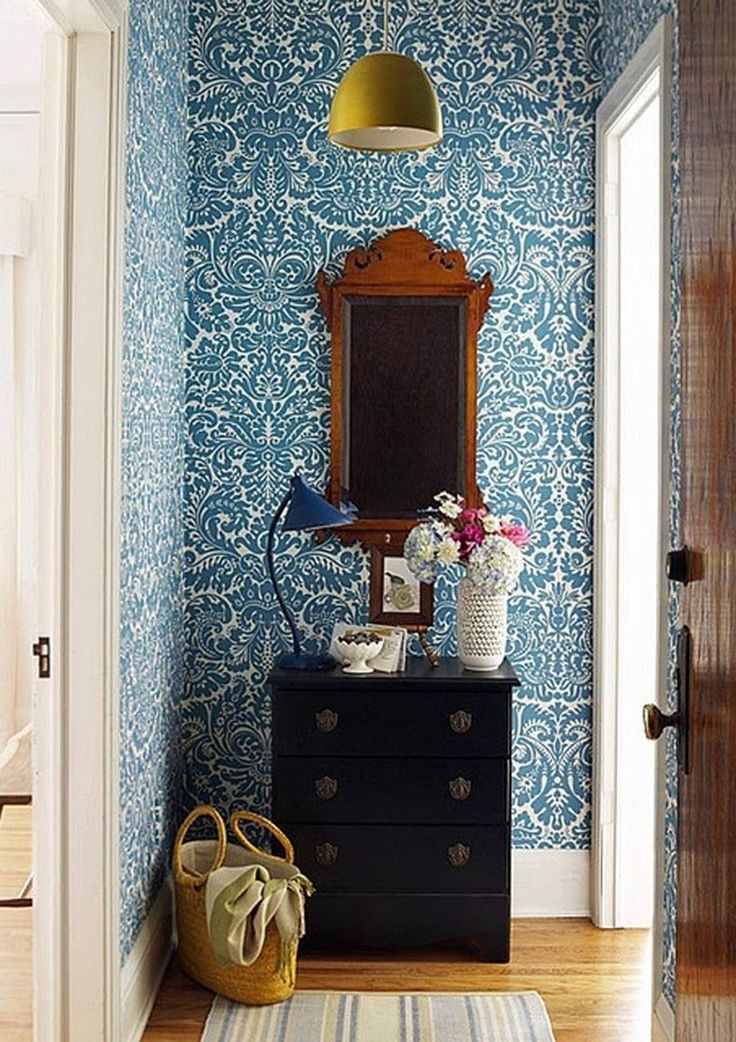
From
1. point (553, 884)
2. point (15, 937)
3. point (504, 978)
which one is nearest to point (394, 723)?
point (504, 978)

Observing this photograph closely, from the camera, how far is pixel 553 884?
427 centimetres

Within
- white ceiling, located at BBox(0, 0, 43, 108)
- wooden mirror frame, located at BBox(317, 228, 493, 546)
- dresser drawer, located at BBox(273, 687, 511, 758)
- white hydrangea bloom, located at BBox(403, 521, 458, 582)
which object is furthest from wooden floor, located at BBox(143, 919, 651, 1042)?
white ceiling, located at BBox(0, 0, 43, 108)

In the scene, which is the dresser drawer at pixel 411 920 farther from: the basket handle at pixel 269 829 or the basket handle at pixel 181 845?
the basket handle at pixel 181 845

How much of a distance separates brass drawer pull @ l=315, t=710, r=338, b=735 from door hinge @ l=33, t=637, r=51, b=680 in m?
1.02

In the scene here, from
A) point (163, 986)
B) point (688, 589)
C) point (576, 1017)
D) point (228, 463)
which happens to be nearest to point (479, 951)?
point (576, 1017)

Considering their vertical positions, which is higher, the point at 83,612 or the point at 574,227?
the point at 574,227

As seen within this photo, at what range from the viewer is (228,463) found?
424 centimetres

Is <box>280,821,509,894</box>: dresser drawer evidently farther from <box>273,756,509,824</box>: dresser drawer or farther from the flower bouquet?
the flower bouquet

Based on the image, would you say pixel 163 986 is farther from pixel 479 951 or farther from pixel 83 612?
pixel 83 612

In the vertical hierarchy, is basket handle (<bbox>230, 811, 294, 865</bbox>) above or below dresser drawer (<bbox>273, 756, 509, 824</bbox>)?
below

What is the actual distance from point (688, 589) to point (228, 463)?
2634 mm

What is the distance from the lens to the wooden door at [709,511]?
4.88 ft

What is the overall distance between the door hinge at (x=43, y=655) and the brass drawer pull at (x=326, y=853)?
1.16 metres

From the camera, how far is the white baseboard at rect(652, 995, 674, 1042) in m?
3.15
